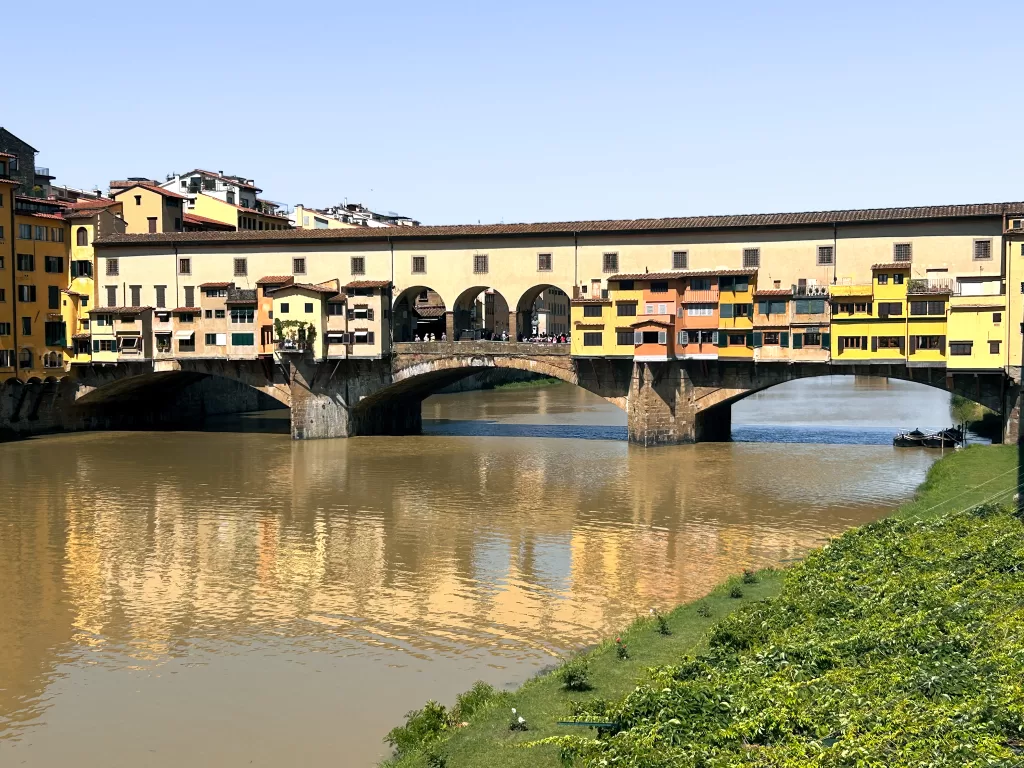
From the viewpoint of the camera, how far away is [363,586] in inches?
1103

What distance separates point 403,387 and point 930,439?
2675 centimetres

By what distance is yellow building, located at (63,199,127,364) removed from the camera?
6234 cm

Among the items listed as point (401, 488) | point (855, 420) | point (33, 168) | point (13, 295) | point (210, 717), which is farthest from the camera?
point (33, 168)

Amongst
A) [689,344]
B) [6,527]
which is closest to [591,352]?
[689,344]

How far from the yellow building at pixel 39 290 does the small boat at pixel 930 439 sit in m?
44.9

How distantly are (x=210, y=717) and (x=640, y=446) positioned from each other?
3593 cm

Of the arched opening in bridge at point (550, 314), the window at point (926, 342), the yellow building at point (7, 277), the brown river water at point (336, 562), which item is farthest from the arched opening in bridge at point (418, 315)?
the arched opening in bridge at point (550, 314)

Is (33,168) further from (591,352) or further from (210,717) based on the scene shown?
(210,717)

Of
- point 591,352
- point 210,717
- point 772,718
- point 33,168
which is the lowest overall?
point 210,717

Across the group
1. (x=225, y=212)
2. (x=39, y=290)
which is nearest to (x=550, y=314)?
(x=225, y=212)

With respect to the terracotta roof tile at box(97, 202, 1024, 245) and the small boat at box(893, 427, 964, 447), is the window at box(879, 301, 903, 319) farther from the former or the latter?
the small boat at box(893, 427, 964, 447)

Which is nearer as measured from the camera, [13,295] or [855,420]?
[13,295]

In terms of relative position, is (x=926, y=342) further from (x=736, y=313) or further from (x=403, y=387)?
(x=403, y=387)

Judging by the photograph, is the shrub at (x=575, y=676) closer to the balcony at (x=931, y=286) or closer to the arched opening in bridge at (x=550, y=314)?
the balcony at (x=931, y=286)
